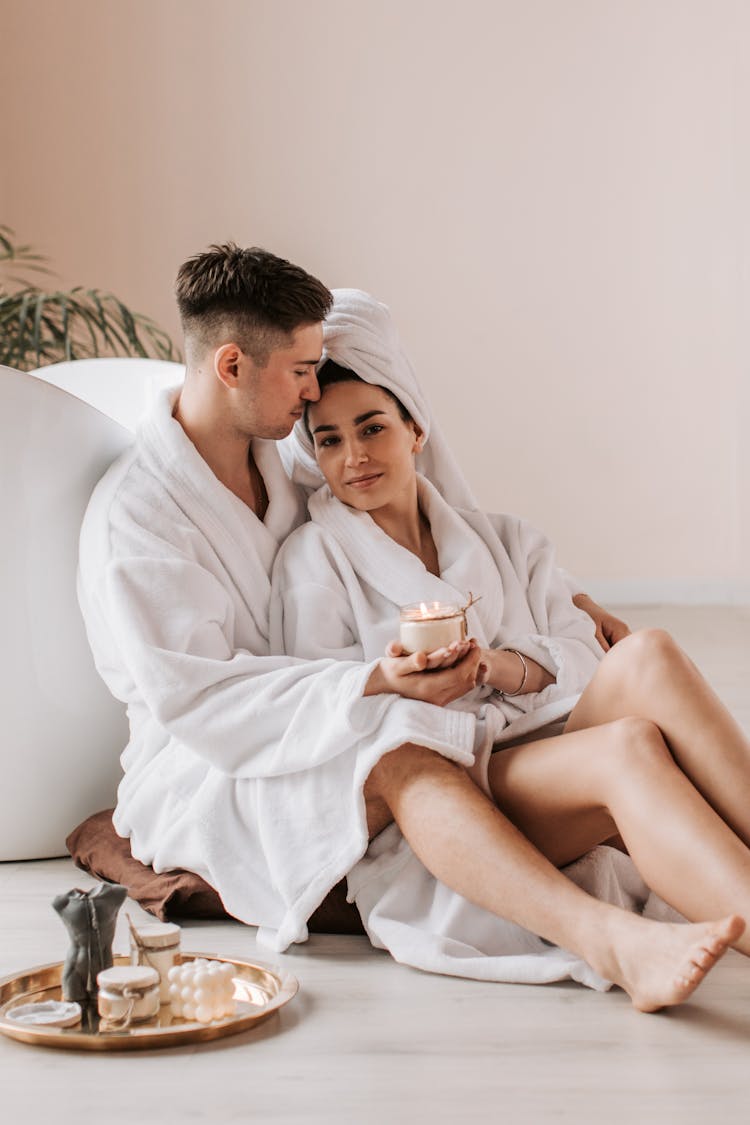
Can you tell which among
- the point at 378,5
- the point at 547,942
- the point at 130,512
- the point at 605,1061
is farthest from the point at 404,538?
the point at 378,5

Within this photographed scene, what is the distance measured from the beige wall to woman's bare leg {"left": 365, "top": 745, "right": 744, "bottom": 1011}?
408cm

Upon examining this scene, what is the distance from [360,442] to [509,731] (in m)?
0.49

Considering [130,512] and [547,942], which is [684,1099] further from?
[130,512]

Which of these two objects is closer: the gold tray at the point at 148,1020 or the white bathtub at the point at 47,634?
the gold tray at the point at 148,1020

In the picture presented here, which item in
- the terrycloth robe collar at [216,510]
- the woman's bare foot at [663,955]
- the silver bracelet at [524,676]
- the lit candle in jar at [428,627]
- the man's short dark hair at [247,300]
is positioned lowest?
the woman's bare foot at [663,955]

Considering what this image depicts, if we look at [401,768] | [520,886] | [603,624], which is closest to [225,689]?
[401,768]

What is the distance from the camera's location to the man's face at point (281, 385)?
2.10 metres

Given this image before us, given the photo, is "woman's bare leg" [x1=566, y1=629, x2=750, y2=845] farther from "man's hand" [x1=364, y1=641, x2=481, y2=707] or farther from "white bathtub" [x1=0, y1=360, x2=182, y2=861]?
"white bathtub" [x1=0, y1=360, x2=182, y2=861]

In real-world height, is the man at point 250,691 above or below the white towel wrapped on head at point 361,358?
below

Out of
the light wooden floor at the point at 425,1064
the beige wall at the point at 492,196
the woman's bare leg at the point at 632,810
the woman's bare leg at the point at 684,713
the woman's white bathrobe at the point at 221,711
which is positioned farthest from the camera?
the beige wall at the point at 492,196

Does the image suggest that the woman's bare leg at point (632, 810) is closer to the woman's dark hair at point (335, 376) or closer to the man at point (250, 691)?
the man at point (250, 691)

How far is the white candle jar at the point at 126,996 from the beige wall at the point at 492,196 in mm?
4362

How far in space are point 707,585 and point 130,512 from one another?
13.6ft

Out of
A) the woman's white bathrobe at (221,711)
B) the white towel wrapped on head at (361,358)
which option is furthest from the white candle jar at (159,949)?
the white towel wrapped on head at (361,358)
